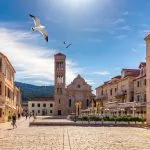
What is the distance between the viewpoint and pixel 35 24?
59.6 feet

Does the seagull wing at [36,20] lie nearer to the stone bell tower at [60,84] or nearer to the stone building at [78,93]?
the stone bell tower at [60,84]

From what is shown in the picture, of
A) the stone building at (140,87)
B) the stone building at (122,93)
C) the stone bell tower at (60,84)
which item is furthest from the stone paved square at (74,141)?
the stone bell tower at (60,84)

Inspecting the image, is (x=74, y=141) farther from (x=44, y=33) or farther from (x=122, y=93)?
(x=122, y=93)

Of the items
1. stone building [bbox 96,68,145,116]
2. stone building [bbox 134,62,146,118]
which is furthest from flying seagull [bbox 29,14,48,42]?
stone building [bbox 134,62,146,118]

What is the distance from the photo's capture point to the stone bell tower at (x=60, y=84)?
467ft

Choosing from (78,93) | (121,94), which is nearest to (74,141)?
(121,94)

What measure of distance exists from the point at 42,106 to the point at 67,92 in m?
27.6

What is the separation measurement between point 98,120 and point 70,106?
279 feet

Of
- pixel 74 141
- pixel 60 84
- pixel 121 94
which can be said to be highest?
pixel 60 84

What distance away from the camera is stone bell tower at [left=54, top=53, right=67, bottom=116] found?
142m

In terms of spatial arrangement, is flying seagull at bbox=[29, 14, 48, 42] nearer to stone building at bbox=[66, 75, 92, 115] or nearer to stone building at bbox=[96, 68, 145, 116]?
stone building at bbox=[96, 68, 145, 116]

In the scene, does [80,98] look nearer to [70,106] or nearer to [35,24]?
[70,106]

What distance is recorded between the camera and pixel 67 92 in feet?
473

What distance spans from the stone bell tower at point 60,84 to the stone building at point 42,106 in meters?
25.9
